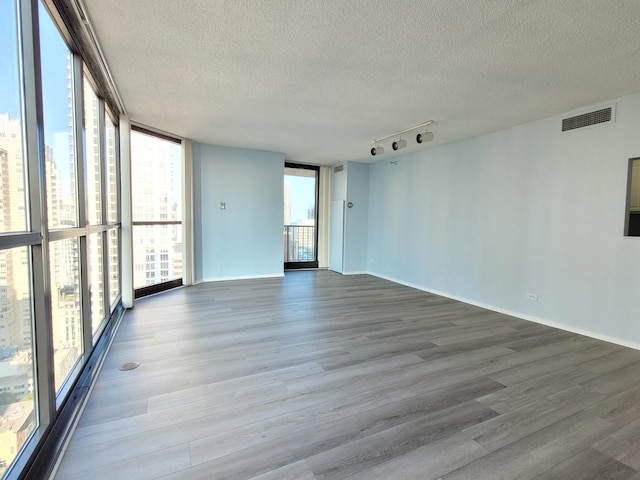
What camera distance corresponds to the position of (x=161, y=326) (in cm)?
362

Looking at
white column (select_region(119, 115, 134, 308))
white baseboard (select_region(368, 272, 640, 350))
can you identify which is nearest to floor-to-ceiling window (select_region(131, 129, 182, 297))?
white column (select_region(119, 115, 134, 308))

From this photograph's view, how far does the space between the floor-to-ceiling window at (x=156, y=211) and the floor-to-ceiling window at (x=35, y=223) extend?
97.4 inches

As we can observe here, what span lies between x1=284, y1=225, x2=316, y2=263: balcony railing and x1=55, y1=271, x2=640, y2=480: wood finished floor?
12.8 feet

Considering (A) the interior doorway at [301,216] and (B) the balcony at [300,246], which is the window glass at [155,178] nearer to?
(A) the interior doorway at [301,216]

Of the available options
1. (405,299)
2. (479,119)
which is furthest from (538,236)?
(405,299)

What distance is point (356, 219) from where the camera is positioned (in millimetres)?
7426

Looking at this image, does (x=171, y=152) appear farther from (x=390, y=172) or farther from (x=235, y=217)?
(x=390, y=172)

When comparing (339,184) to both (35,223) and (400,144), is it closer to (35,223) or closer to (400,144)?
(400,144)

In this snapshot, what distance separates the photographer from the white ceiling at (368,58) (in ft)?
6.59

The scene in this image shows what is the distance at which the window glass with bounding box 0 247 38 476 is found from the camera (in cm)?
A: 132

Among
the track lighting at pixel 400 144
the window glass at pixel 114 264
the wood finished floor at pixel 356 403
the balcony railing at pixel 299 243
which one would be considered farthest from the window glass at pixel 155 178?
the track lighting at pixel 400 144

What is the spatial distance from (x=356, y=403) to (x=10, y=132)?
249 centimetres

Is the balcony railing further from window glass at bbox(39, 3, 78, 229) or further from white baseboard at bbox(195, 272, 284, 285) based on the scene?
window glass at bbox(39, 3, 78, 229)

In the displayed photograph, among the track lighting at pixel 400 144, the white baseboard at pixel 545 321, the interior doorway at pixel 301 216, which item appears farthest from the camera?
Result: the interior doorway at pixel 301 216
